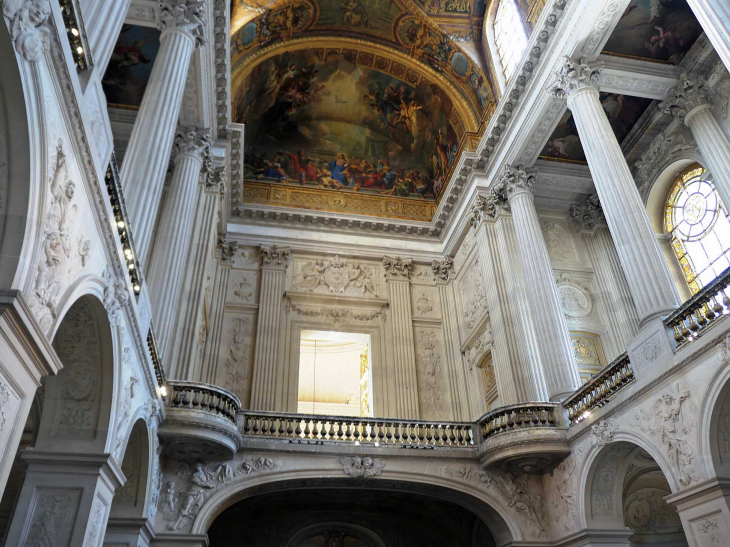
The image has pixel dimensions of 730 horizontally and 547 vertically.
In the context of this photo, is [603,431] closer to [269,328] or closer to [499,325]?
[499,325]

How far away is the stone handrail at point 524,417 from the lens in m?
11.0

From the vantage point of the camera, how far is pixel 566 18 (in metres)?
12.3

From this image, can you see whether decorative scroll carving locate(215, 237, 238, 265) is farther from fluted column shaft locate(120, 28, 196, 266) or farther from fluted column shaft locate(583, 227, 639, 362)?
fluted column shaft locate(583, 227, 639, 362)

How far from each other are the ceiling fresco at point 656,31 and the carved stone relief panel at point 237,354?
11551 millimetres

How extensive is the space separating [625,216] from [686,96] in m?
A: 4.91

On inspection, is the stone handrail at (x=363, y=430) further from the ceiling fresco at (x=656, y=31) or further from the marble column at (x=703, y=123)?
the ceiling fresco at (x=656, y=31)

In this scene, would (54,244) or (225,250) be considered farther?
(225,250)

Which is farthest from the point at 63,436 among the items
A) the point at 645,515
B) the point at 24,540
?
the point at 645,515

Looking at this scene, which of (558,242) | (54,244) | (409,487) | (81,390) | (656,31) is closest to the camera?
(54,244)

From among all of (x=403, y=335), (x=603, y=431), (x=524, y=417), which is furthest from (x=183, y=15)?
(x=403, y=335)

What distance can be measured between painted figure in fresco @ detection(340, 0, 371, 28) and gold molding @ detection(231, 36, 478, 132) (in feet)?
1.68

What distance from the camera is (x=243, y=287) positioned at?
17.5m

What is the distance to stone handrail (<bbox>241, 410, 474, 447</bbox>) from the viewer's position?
11.3 m

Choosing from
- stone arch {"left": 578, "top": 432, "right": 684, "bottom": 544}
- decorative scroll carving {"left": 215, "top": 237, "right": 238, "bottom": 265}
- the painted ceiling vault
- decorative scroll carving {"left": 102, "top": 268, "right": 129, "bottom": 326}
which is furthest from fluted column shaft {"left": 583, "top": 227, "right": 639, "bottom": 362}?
decorative scroll carving {"left": 102, "top": 268, "right": 129, "bottom": 326}
